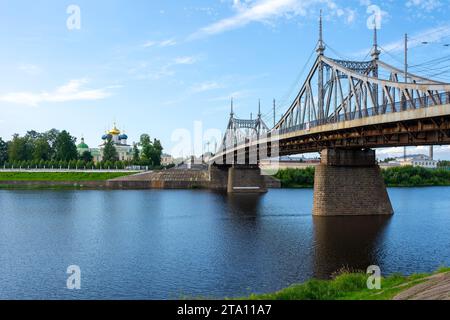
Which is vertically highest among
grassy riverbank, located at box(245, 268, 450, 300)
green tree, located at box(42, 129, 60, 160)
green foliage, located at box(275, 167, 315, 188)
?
green tree, located at box(42, 129, 60, 160)

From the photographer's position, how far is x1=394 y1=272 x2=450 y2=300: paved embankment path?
33.6 feet

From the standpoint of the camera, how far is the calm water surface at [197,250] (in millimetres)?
19531

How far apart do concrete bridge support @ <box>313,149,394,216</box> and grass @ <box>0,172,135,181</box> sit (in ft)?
218

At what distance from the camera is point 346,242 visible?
28734 millimetres

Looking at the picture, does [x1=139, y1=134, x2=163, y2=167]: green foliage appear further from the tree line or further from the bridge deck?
the bridge deck

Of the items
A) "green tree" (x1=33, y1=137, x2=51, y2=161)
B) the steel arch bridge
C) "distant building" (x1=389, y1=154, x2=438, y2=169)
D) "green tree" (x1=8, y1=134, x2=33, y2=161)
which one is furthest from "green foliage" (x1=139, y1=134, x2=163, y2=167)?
"distant building" (x1=389, y1=154, x2=438, y2=169)

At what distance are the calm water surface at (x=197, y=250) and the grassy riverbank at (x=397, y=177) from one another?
5510cm

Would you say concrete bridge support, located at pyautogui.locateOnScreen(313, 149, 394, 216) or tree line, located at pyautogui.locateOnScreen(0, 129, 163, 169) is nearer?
concrete bridge support, located at pyautogui.locateOnScreen(313, 149, 394, 216)

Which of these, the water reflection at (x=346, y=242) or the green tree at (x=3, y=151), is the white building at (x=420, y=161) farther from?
the water reflection at (x=346, y=242)

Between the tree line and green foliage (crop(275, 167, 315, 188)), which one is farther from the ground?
the tree line

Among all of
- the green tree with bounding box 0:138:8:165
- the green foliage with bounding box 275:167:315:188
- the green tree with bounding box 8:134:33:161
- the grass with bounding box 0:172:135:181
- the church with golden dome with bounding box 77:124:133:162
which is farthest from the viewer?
the church with golden dome with bounding box 77:124:133:162

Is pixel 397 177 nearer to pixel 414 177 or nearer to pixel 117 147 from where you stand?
pixel 414 177

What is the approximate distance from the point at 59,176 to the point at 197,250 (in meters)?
80.3

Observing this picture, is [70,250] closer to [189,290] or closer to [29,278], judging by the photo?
[29,278]
